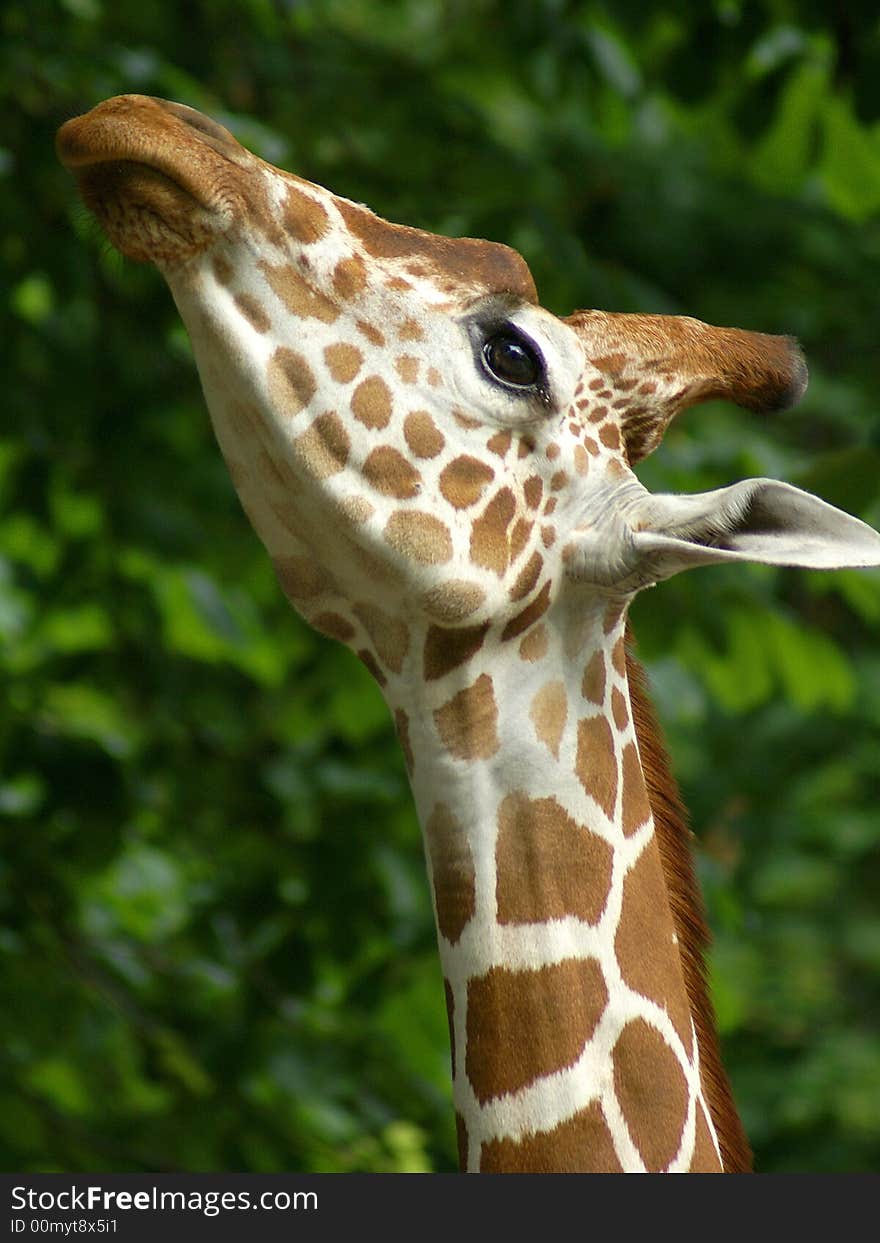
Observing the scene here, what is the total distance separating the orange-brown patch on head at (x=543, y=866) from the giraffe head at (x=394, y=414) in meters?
0.22

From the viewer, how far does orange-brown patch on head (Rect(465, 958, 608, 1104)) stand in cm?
194

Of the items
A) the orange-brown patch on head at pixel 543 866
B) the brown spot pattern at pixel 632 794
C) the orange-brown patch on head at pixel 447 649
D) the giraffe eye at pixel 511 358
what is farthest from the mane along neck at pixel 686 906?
the giraffe eye at pixel 511 358

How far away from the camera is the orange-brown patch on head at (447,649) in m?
2.00

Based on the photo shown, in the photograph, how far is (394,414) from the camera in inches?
78.1

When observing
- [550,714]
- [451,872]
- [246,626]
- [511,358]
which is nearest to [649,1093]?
[451,872]

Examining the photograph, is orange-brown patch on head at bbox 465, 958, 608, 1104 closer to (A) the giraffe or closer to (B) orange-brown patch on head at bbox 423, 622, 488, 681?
(A) the giraffe

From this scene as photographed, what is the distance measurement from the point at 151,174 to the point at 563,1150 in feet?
4.08

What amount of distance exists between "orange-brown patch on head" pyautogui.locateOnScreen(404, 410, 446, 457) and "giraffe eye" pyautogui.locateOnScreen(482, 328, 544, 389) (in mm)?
115

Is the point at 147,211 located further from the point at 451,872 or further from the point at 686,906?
the point at 686,906

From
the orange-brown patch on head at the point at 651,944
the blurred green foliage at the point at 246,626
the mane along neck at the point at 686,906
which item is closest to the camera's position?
the orange-brown patch on head at the point at 651,944

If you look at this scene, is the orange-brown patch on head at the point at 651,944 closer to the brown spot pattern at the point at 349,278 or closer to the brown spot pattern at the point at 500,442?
the brown spot pattern at the point at 500,442

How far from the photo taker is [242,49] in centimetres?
437

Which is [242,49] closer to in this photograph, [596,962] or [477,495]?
[477,495]

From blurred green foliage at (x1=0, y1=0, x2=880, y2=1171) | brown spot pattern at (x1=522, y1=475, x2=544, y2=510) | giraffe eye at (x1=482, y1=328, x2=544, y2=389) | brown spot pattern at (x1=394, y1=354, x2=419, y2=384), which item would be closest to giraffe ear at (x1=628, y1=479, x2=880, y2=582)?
brown spot pattern at (x1=522, y1=475, x2=544, y2=510)
